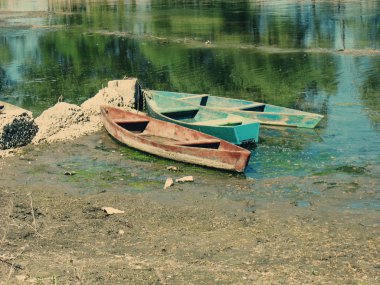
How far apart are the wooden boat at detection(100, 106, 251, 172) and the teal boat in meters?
0.44

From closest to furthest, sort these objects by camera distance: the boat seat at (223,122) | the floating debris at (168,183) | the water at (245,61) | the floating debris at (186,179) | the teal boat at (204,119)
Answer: the floating debris at (168,183), the floating debris at (186,179), the teal boat at (204,119), the water at (245,61), the boat seat at (223,122)

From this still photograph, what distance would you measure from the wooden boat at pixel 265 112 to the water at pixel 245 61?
428 millimetres

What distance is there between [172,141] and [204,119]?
1.63 metres

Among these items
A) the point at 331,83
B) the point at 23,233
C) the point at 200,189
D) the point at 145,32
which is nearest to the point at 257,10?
the point at 145,32

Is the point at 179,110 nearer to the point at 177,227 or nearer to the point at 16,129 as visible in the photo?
the point at 16,129

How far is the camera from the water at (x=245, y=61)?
18203 millimetres

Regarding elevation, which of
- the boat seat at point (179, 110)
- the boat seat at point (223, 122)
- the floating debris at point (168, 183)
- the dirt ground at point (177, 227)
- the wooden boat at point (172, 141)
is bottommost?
the dirt ground at point (177, 227)

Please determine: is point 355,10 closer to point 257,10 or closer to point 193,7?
point 257,10

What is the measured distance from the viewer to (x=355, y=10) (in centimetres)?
4891

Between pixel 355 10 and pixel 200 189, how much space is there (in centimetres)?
3816

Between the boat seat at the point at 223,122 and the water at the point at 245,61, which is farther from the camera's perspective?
the boat seat at the point at 223,122

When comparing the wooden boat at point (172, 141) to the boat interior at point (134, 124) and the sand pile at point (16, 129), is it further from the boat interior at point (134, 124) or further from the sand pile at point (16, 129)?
the sand pile at point (16, 129)

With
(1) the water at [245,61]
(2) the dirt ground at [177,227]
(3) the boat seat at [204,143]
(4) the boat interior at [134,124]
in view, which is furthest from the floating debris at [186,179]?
(4) the boat interior at [134,124]

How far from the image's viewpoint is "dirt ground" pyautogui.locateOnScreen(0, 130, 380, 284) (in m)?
10.6
